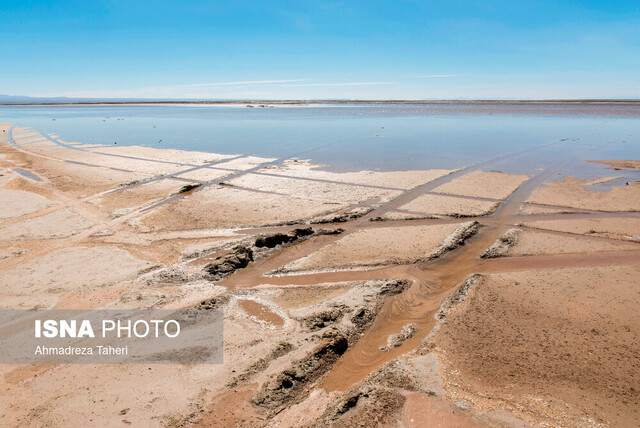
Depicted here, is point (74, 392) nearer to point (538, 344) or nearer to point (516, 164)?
point (538, 344)

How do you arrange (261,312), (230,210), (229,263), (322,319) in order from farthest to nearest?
(230,210) → (229,263) → (261,312) → (322,319)

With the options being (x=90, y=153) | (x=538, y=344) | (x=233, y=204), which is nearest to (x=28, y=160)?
(x=90, y=153)

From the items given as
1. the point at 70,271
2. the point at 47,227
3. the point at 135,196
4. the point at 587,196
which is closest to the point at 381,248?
the point at 70,271

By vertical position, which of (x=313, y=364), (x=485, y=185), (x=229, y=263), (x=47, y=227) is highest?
(x=485, y=185)

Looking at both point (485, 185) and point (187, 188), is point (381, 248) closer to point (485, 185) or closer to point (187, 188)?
point (485, 185)

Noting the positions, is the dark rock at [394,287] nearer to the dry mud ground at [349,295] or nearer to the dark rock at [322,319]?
the dry mud ground at [349,295]

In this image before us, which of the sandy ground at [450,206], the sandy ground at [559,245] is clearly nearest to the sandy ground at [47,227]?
A: the sandy ground at [450,206]
